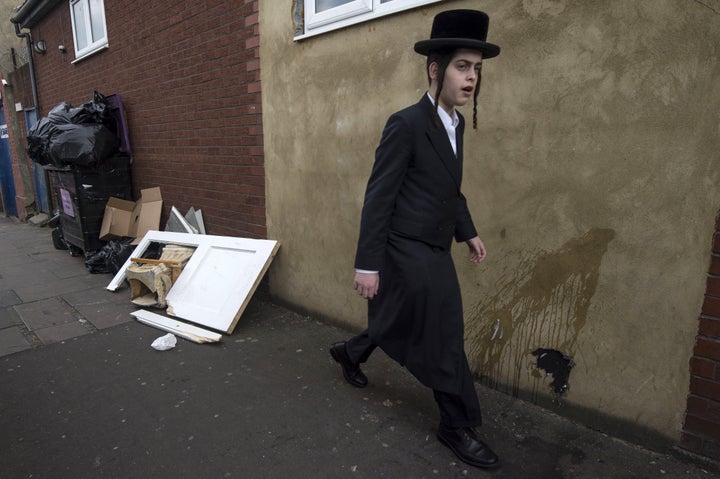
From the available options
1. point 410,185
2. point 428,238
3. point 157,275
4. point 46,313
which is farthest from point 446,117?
point 46,313

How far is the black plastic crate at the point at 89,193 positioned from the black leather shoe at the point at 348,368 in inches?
176

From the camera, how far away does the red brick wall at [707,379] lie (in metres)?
1.94

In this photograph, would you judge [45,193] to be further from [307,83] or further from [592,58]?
[592,58]

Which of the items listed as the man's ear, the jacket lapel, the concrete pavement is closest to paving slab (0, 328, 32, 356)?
the concrete pavement

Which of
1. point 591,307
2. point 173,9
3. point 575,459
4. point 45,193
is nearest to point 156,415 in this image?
point 575,459

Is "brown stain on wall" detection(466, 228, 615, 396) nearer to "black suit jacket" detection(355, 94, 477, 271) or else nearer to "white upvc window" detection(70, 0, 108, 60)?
"black suit jacket" detection(355, 94, 477, 271)

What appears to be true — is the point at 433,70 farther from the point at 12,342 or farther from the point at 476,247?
the point at 12,342

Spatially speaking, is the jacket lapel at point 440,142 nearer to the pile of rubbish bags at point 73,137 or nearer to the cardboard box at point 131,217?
the cardboard box at point 131,217

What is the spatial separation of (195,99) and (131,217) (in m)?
2.14

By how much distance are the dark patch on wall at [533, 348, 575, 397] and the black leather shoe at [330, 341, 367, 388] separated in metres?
1.04

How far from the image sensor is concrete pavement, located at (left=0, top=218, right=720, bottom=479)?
6.87 ft

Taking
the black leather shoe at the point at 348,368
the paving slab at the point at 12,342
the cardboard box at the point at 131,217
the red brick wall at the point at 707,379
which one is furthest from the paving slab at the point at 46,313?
the red brick wall at the point at 707,379

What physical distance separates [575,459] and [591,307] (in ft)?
2.41

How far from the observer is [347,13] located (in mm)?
3166
